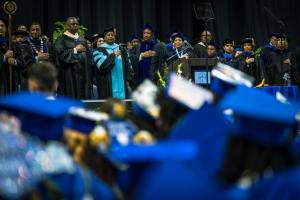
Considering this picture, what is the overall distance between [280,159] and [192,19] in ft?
52.1

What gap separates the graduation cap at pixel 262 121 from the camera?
240cm

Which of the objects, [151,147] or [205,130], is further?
[205,130]

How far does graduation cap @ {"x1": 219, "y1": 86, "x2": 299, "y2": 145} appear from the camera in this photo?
240cm

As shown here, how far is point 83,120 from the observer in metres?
3.01

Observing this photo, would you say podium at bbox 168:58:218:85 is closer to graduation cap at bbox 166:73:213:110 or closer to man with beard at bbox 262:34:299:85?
man with beard at bbox 262:34:299:85

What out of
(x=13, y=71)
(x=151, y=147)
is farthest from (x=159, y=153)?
(x=13, y=71)

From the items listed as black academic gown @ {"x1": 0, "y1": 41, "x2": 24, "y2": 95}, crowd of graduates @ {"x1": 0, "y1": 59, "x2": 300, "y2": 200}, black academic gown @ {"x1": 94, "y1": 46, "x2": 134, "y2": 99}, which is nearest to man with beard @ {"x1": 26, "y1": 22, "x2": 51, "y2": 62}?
black academic gown @ {"x1": 0, "y1": 41, "x2": 24, "y2": 95}

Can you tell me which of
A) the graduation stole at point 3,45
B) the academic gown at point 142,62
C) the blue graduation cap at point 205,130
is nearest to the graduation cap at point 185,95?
the blue graduation cap at point 205,130

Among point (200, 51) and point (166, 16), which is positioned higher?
point (166, 16)

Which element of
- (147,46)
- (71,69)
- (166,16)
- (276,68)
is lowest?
(276,68)

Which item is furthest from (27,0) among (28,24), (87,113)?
(87,113)

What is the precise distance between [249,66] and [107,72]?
2.93 m

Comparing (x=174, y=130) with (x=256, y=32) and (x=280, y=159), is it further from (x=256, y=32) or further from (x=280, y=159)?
(x=256, y=32)

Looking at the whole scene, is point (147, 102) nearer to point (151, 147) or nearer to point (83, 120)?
point (83, 120)
